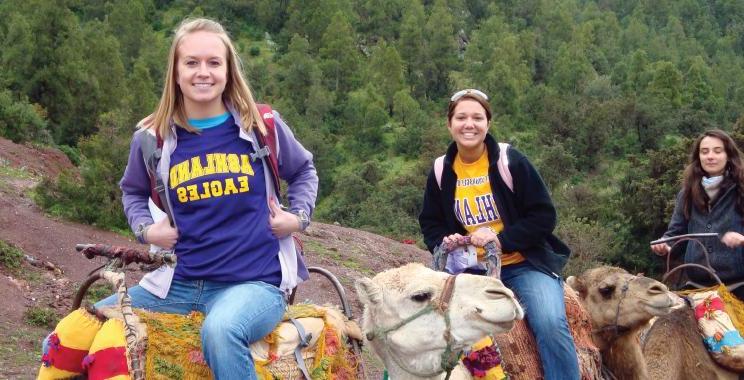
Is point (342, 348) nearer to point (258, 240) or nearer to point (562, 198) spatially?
point (258, 240)

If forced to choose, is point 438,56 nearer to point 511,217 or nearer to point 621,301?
point 621,301

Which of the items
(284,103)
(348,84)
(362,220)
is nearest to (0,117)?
(362,220)

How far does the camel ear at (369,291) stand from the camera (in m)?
4.26

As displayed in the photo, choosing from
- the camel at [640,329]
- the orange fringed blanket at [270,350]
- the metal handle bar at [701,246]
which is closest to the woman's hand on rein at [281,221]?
the orange fringed blanket at [270,350]

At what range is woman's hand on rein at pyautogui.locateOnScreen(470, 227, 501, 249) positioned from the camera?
488 cm

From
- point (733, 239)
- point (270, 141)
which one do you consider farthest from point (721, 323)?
point (270, 141)

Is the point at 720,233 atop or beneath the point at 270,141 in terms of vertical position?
beneath

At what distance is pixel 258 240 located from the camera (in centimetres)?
411

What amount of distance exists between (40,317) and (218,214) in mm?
8491

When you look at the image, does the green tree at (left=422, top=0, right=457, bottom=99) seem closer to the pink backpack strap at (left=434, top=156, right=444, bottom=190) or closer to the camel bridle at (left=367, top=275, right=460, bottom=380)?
A: the pink backpack strap at (left=434, top=156, right=444, bottom=190)

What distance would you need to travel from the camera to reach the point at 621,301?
615 cm

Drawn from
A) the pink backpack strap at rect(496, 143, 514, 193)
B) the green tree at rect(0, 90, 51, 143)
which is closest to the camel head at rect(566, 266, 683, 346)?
the pink backpack strap at rect(496, 143, 514, 193)

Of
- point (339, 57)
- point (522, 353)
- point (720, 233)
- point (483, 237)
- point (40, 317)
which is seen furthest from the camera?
point (339, 57)

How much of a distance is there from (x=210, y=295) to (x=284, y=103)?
210 ft
